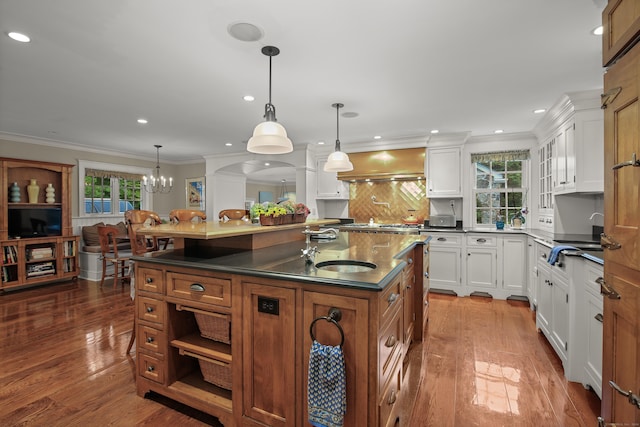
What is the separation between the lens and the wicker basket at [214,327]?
196 centimetres

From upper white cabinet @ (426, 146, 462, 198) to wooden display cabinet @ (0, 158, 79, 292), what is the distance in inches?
248

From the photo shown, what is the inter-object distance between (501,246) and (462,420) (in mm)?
3260

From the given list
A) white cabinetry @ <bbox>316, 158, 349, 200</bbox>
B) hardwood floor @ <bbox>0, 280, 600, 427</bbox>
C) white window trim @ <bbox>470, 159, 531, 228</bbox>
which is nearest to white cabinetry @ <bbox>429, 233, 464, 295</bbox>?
white window trim @ <bbox>470, 159, 531, 228</bbox>

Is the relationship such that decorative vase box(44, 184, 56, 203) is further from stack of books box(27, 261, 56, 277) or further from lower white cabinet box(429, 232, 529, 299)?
lower white cabinet box(429, 232, 529, 299)

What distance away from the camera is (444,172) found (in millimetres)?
5141

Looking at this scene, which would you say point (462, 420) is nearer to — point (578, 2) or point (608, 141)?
point (608, 141)

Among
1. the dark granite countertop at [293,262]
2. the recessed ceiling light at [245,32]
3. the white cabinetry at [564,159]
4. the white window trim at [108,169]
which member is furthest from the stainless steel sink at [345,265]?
the white window trim at [108,169]

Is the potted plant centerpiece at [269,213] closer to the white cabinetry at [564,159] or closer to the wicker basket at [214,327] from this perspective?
the wicker basket at [214,327]

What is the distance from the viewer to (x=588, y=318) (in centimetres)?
226

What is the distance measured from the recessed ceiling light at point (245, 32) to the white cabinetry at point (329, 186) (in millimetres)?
3797

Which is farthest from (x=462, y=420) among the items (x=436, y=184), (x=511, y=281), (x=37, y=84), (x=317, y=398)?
(x=37, y=84)

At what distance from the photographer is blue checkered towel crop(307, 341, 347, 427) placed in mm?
1424

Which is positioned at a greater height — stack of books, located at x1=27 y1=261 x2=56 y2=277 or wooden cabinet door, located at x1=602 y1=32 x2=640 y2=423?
wooden cabinet door, located at x1=602 y1=32 x2=640 y2=423

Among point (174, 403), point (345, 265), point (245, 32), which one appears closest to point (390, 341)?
point (345, 265)
